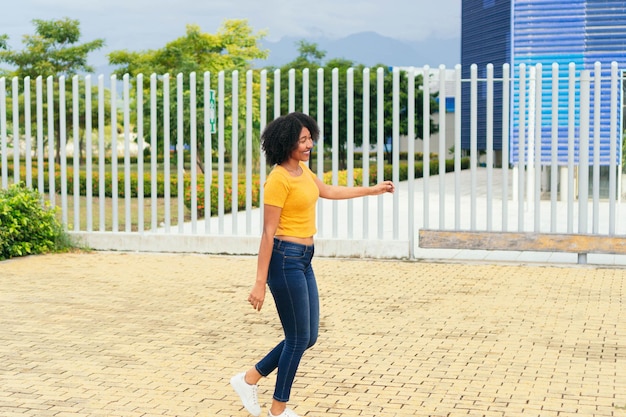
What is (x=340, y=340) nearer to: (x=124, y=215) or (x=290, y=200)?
(x=290, y=200)

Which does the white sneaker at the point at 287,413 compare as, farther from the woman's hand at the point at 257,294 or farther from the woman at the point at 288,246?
the woman's hand at the point at 257,294

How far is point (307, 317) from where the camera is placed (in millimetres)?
5297

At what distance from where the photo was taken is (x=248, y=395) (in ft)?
18.2

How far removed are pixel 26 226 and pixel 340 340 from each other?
19.0 feet

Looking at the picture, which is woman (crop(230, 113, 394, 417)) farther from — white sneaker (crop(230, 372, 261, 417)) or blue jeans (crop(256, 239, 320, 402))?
white sneaker (crop(230, 372, 261, 417))

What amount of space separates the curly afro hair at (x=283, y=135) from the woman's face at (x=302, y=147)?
14 mm

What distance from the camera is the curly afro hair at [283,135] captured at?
211 inches

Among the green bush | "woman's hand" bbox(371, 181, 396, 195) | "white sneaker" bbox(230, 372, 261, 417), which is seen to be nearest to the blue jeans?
"white sneaker" bbox(230, 372, 261, 417)

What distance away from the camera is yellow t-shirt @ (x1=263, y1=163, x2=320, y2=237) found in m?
5.27

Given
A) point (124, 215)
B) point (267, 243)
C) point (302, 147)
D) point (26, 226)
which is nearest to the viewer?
point (267, 243)

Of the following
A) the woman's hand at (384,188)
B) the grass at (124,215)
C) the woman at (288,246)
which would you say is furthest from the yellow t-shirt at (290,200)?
the grass at (124,215)

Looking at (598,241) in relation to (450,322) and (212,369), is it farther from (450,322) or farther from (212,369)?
(212,369)

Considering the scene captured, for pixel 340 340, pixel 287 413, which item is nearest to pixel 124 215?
pixel 340 340

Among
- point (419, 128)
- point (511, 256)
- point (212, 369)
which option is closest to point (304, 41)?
point (419, 128)
